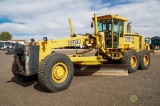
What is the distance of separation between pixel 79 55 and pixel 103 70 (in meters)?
1.34

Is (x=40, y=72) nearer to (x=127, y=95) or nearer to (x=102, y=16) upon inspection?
(x=127, y=95)

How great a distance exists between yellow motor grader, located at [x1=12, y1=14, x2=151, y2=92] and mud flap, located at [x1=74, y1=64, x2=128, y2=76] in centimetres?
8

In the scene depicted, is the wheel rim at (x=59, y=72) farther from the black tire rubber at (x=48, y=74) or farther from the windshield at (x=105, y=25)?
the windshield at (x=105, y=25)

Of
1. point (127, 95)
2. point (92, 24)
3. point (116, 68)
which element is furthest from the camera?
point (92, 24)

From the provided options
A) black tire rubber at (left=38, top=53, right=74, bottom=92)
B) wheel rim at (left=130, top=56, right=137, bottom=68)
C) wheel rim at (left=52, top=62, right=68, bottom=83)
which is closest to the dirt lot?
black tire rubber at (left=38, top=53, right=74, bottom=92)

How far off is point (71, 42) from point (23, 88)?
272 cm

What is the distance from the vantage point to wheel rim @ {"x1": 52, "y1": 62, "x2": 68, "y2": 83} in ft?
22.8

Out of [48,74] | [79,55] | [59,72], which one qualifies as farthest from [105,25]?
[48,74]

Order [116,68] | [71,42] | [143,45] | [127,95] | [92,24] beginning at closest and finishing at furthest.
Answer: [127,95] < [71,42] < [116,68] < [92,24] < [143,45]

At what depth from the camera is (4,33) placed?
10744 centimetres

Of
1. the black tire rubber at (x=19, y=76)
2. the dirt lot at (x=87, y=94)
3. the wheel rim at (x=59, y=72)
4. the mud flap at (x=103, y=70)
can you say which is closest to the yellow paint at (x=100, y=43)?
the mud flap at (x=103, y=70)

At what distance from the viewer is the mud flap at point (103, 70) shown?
9664 mm

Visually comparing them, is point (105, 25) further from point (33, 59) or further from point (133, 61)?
point (33, 59)

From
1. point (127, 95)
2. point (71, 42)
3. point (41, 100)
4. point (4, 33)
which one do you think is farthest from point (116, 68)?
point (4, 33)
